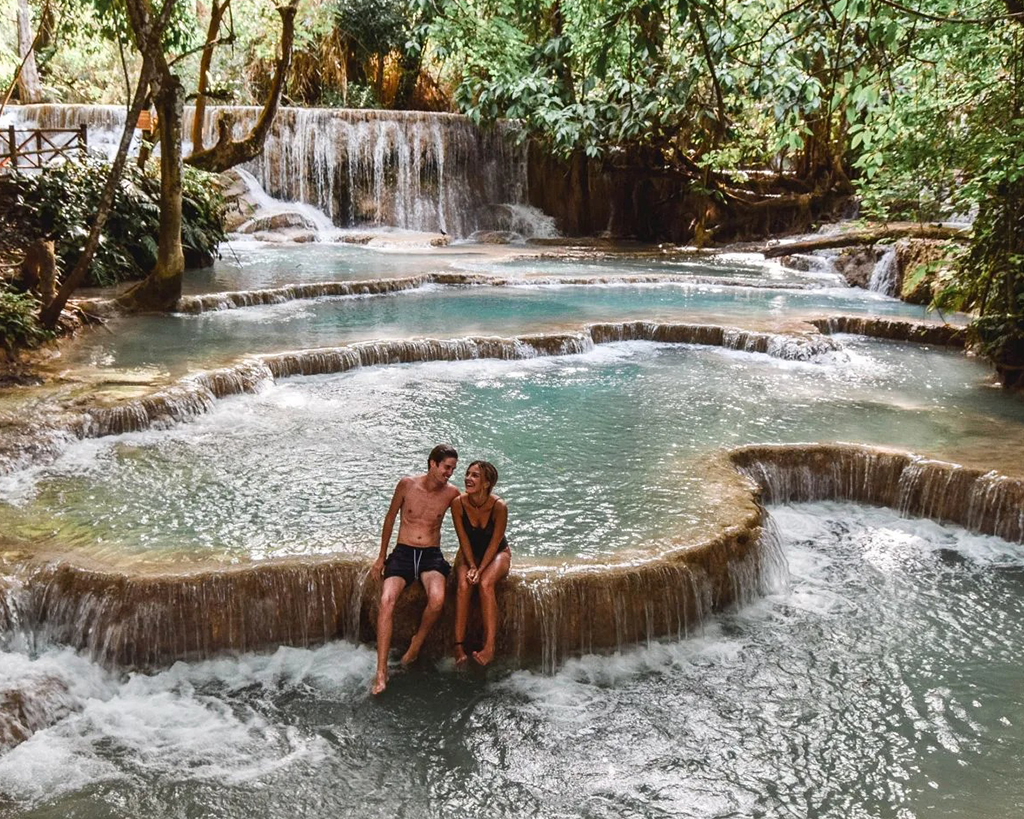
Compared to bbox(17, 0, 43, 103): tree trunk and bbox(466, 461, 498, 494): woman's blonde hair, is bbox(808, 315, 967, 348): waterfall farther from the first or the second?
bbox(17, 0, 43, 103): tree trunk

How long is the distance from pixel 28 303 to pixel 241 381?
2.41 metres

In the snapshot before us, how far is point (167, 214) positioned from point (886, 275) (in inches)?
481

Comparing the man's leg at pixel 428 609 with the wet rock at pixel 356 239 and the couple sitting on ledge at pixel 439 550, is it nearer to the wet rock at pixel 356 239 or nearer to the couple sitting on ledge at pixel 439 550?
the couple sitting on ledge at pixel 439 550

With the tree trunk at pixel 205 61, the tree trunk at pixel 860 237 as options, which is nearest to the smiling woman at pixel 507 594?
the tree trunk at pixel 205 61

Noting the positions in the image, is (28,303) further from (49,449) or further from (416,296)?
(416,296)

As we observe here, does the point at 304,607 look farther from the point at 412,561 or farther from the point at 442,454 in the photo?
the point at 442,454

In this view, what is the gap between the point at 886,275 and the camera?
1653 cm

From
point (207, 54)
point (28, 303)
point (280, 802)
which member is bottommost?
point (280, 802)

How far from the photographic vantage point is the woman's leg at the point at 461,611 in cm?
494

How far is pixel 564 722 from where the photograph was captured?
4570 millimetres

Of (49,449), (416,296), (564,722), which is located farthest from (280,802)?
(416,296)

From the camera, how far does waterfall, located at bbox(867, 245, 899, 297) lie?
16328 millimetres

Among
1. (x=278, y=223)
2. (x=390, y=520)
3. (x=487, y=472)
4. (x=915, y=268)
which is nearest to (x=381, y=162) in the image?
(x=278, y=223)

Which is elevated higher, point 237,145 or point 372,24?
point 372,24
